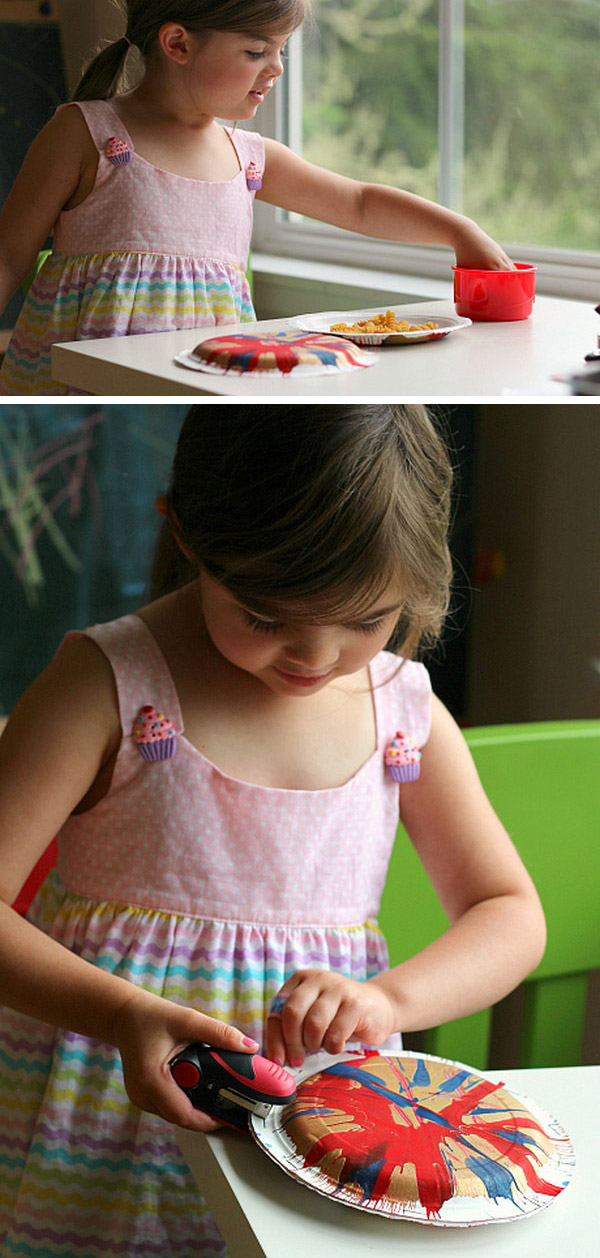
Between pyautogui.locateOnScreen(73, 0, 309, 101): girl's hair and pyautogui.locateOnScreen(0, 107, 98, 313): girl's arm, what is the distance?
11 millimetres

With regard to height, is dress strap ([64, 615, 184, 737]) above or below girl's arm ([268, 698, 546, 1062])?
above

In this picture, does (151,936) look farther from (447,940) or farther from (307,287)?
(307,287)

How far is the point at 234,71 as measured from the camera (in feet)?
1.27

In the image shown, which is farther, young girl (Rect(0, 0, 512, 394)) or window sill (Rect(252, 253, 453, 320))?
window sill (Rect(252, 253, 453, 320))

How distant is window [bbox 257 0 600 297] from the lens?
1.45 ft

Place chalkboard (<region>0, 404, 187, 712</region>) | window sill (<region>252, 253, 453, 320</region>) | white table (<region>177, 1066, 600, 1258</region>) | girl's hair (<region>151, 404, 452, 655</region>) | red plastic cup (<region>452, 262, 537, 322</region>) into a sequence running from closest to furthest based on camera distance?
white table (<region>177, 1066, 600, 1258</region>) < girl's hair (<region>151, 404, 452, 655</region>) < window sill (<region>252, 253, 453, 320</region>) < red plastic cup (<region>452, 262, 537, 322</region>) < chalkboard (<region>0, 404, 187, 712</region>)

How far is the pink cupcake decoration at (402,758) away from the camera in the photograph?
46cm

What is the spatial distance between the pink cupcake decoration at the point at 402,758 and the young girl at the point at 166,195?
17 cm

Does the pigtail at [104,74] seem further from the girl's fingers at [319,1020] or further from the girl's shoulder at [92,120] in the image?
the girl's fingers at [319,1020]

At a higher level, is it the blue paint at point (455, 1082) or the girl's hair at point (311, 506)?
the girl's hair at point (311, 506)

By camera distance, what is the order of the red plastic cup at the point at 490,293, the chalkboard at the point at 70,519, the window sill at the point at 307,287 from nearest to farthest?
the window sill at the point at 307,287 < the red plastic cup at the point at 490,293 < the chalkboard at the point at 70,519

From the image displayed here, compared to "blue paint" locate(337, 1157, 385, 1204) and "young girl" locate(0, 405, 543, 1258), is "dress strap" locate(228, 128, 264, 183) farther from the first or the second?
"blue paint" locate(337, 1157, 385, 1204)

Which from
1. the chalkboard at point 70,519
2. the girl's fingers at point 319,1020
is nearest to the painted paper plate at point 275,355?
the girl's fingers at point 319,1020

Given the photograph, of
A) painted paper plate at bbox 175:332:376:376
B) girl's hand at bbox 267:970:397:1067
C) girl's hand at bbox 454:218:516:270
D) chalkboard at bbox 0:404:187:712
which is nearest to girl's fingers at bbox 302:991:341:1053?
girl's hand at bbox 267:970:397:1067
